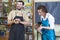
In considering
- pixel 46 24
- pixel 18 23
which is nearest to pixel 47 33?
pixel 46 24

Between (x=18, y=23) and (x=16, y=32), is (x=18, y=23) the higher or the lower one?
the higher one

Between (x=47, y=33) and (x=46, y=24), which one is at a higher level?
(x=46, y=24)

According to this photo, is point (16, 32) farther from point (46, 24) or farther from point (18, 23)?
point (46, 24)

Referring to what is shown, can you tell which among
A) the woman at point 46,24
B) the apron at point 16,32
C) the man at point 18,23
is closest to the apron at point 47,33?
the woman at point 46,24

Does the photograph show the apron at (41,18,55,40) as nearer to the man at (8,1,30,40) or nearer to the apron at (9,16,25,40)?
the man at (8,1,30,40)

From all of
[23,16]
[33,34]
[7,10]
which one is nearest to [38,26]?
[23,16]

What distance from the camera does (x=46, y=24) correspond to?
152 inches

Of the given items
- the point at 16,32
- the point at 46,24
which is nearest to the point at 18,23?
the point at 16,32

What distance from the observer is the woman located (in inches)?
148

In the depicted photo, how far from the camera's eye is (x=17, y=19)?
12.2 feet

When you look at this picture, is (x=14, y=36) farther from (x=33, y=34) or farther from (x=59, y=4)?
(x=59, y=4)

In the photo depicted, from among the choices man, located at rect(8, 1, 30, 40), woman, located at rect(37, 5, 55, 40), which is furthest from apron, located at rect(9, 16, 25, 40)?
woman, located at rect(37, 5, 55, 40)

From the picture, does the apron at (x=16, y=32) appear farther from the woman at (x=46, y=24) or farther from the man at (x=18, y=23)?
the woman at (x=46, y=24)

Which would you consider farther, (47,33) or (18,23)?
(47,33)
